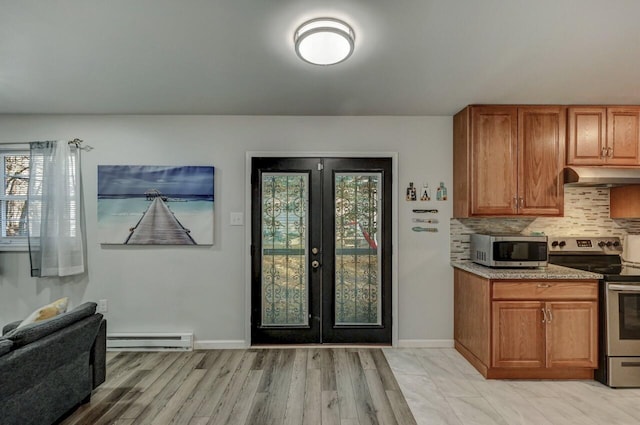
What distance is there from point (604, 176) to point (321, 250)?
2677mm

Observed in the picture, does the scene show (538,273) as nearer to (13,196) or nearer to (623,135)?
(623,135)

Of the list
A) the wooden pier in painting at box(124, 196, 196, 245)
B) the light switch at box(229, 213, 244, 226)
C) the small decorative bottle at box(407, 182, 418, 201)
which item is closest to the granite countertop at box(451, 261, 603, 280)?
the small decorative bottle at box(407, 182, 418, 201)

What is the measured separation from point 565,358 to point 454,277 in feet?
3.56

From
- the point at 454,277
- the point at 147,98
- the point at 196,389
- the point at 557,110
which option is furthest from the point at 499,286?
the point at 147,98

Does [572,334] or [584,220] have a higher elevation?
[584,220]

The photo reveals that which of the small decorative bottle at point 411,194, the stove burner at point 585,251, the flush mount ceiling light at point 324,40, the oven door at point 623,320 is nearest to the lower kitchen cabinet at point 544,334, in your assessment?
the oven door at point 623,320

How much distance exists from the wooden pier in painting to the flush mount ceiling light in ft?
7.12

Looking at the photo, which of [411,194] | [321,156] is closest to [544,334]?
[411,194]

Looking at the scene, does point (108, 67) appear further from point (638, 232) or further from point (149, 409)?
point (638, 232)

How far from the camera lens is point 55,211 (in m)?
3.23

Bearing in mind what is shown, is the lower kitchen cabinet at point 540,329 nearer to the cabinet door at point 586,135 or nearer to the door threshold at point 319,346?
the door threshold at point 319,346

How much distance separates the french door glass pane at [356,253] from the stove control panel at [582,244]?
5.82 ft

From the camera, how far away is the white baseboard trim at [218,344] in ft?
11.1

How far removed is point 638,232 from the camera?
→ 3373 mm
